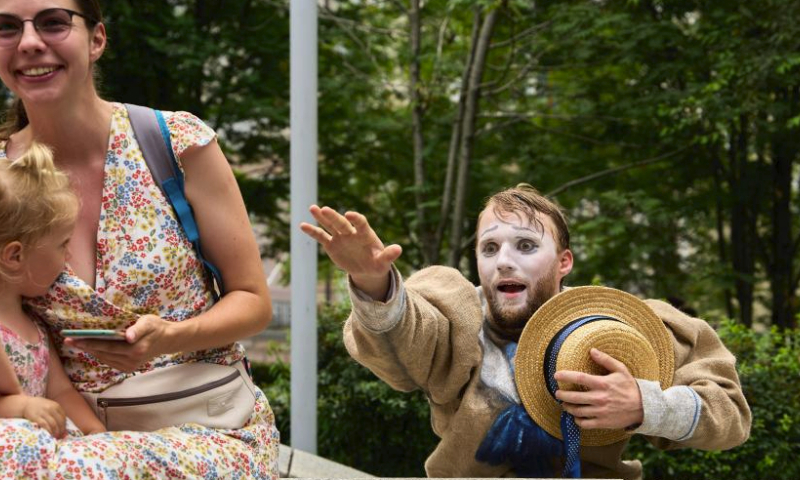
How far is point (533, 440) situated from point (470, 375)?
26 centimetres

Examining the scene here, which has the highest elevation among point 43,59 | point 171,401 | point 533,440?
point 43,59

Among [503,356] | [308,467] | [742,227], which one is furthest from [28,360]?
[742,227]

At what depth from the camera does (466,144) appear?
895 cm

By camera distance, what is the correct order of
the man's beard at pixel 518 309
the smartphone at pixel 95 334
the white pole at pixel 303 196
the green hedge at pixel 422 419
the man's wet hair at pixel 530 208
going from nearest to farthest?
the smartphone at pixel 95 334 → the man's beard at pixel 518 309 → the man's wet hair at pixel 530 208 → the white pole at pixel 303 196 → the green hedge at pixel 422 419

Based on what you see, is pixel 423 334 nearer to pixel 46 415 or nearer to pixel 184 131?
pixel 184 131

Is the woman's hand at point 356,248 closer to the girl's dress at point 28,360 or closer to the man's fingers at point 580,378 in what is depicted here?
the man's fingers at point 580,378

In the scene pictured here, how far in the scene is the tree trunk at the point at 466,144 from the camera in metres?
8.81

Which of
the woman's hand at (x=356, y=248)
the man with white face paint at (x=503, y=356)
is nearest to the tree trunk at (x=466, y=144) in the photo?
the man with white face paint at (x=503, y=356)

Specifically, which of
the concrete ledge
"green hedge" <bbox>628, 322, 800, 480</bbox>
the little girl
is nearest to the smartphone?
the little girl

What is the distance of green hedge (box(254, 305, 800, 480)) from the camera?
18.2 feet

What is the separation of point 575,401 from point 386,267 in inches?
25.2

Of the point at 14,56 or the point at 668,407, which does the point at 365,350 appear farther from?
the point at 14,56

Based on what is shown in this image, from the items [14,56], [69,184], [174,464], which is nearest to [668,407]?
[174,464]

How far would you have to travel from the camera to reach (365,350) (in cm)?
296
